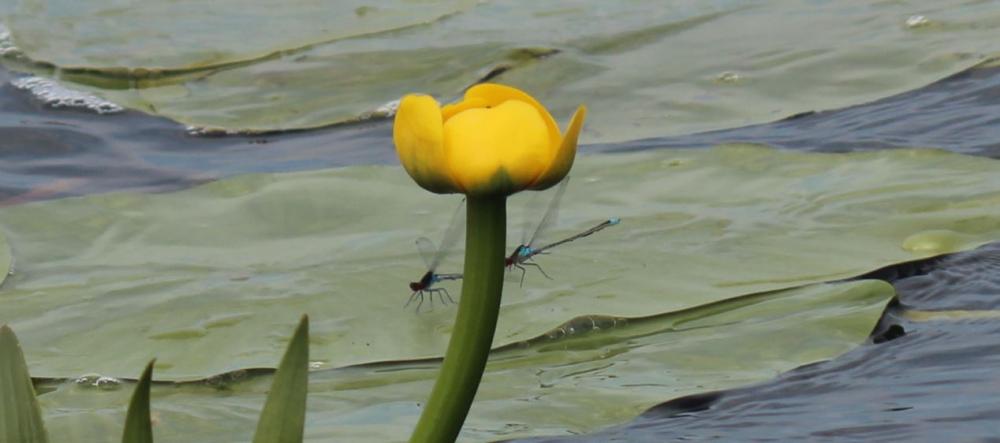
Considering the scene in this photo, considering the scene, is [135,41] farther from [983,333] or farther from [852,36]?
[983,333]

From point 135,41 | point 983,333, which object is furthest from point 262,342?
point 135,41

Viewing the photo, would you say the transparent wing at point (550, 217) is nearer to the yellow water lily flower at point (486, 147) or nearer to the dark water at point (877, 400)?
the dark water at point (877, 400)

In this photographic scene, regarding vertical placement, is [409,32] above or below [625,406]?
above

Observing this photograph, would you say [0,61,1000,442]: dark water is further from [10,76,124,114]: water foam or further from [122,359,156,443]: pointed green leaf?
[122,359,156,443]: pointed green leaf

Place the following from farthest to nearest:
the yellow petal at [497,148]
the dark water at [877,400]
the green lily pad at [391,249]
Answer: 1. the green lily pad at [391,249]
2. the dark water at [877,400]
3. the yellow petal at [497,148]

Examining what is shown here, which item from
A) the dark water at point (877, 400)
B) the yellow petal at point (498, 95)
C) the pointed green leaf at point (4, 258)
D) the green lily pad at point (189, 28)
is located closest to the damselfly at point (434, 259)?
the dark water at point (877, 400)

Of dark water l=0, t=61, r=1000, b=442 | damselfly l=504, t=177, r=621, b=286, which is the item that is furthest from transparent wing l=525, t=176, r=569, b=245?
dark water l=0, t=61, r=1000, b=442
